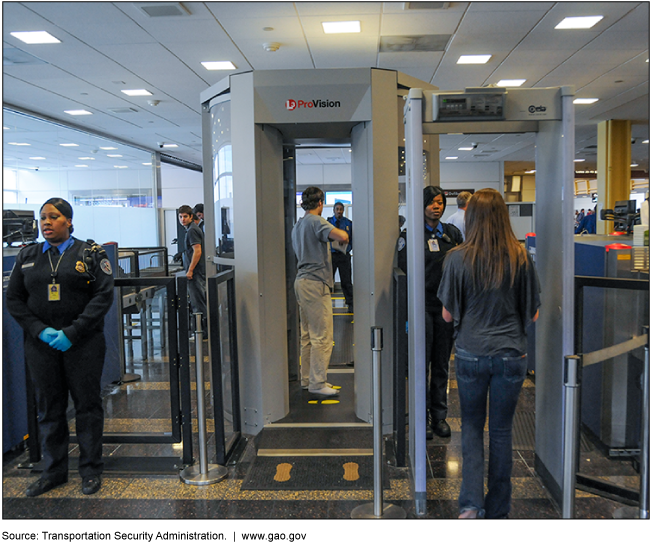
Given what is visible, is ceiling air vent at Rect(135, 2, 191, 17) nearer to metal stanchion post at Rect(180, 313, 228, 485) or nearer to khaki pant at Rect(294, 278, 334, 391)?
khaki pant at Rect(294, 278, 334, 391)

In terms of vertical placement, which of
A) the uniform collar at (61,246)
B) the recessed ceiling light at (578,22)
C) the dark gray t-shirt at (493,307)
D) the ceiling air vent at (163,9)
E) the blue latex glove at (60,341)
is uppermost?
the recessed ceiling light at (578,22)

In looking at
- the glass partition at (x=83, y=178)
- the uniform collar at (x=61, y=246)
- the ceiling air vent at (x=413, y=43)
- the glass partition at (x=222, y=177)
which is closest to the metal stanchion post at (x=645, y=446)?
the glass partition at (x=222, y=177)

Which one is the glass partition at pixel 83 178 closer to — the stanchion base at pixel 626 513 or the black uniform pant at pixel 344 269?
the black uniform pant at pixel 344 269

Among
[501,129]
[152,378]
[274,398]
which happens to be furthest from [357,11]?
[152,378]

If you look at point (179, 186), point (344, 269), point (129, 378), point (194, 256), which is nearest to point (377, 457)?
point (129, 378)

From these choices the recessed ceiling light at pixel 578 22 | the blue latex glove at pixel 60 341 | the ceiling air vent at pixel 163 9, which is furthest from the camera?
the recessed ceiling light at pixel 578 22

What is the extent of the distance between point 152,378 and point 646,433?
438 cm

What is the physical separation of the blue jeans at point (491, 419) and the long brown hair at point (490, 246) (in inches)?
14.2

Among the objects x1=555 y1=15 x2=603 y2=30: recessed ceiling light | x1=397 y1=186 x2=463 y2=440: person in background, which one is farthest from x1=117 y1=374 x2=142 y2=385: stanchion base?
x1=555 y1=15 x2=603 y2=30: recessed ceiling light

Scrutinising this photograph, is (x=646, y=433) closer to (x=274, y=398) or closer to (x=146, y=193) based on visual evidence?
A: (x=274, y=398)

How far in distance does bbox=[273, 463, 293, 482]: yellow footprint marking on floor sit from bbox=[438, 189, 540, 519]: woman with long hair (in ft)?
3.86

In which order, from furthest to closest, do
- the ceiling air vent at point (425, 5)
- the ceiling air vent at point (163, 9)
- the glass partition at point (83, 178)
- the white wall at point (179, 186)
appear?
the white wall at point (179, 186), the glass partition at point (83, 178), the ceiling air vent at point (425, 5), the ceiling air vent at point (163, 9)

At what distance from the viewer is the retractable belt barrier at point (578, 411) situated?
7.01 ft

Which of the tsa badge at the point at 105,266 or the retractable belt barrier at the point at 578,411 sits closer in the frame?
the retractable belt barrier at the point at 578,411
